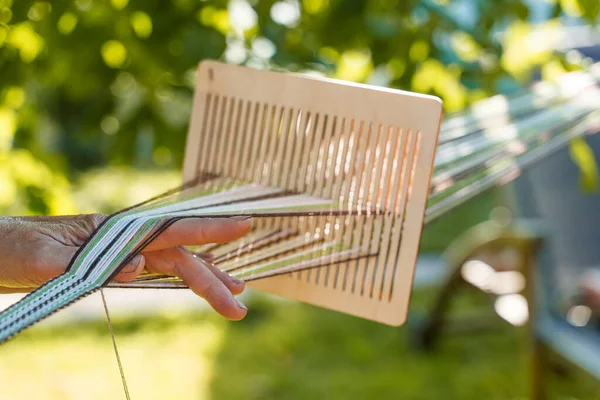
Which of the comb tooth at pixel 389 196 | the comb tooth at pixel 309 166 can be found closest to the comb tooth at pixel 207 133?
the comb tooth at pixel 309 166

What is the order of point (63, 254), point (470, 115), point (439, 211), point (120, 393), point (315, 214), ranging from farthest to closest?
point (120, 393) → point (470, 115) → point (439, 211) → point (315, 214) → point (63, 254)

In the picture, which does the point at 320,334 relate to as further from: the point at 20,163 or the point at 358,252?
the point at 358,252

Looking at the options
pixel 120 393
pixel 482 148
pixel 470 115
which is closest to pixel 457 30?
pixel 470 115

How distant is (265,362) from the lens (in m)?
3.04

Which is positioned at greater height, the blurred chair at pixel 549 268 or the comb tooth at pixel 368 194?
the comb tooth at pixel 368 194

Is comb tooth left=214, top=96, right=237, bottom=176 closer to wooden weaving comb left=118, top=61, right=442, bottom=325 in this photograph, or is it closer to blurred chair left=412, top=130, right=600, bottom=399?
wooden weaving comb left=118, top=61, right=442, bottom=325

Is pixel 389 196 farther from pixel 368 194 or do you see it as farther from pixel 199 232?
pixel 199 232

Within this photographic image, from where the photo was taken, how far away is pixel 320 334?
331 centimetres

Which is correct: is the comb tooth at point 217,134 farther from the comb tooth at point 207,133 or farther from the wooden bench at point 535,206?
the wooden bench at point 535,206

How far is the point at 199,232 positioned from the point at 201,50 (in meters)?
0.64

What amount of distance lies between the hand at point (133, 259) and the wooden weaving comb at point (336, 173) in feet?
0.31

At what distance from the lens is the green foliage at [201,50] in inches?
56.1

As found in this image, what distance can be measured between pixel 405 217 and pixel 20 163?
0.95 m

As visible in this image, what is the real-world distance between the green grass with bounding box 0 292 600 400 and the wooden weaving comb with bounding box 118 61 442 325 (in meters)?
1.66
